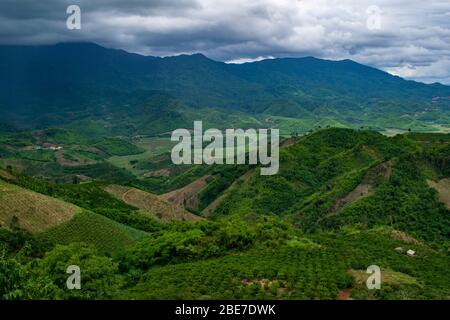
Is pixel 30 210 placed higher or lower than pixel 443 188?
higher

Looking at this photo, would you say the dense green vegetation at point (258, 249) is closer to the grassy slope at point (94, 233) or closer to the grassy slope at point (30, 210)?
the grassy slope at point (94, 233)

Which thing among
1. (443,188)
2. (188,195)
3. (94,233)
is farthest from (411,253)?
(188,195)

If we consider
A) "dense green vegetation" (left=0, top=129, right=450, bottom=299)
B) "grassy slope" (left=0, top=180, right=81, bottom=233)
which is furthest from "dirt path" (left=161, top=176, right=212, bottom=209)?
"grassy slope" (left=0, top=180, right=81, bottom=233)

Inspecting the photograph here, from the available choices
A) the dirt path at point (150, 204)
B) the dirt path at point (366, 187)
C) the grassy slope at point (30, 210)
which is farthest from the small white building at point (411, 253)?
the dirt path at point (150, 204)

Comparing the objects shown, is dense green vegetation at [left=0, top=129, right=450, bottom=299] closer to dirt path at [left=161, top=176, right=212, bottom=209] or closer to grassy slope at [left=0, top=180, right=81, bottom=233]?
grassy slope at [left=0, top=180, right=81, bottom=233]

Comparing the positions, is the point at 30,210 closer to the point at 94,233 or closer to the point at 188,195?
the point at 94,233

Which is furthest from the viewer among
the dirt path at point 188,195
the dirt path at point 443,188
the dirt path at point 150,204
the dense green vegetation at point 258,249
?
the dirt path at point 188,195

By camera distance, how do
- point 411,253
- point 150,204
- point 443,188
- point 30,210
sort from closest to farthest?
point 411,253 < point 30,210 < point 443,188 < point 150,204
